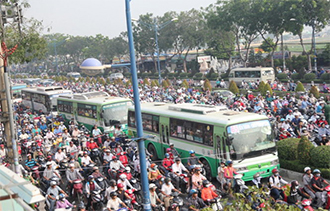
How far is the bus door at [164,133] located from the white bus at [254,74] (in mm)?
24125

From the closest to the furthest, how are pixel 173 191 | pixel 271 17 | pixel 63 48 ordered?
pixel 173 191 → pixel 271 17 → pixel 63 48

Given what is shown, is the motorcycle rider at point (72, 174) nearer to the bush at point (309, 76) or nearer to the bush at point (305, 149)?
the bush at point (305, 149)

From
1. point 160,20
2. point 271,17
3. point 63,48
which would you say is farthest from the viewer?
point 63,48

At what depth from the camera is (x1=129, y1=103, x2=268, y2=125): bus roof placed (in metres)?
13.1

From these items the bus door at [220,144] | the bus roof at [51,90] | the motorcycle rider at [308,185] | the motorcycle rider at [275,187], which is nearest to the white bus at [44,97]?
the bus roof at [51,90]

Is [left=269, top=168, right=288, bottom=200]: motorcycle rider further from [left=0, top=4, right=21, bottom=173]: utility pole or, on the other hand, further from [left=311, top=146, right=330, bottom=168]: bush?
[left=0, top=4, right=21, bottom=173]: utility pole

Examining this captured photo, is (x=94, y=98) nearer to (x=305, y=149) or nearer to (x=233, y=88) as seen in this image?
(x=233, y=88)

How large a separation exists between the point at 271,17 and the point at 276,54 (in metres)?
16.5

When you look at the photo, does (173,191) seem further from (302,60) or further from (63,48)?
(63,48)

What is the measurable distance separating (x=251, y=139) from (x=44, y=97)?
2470 cm

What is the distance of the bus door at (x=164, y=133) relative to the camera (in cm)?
1625

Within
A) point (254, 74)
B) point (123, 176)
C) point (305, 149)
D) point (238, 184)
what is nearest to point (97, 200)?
point (123, 176)

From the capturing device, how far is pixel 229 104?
26.2 metres

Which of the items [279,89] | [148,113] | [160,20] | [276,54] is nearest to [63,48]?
[160,20]
